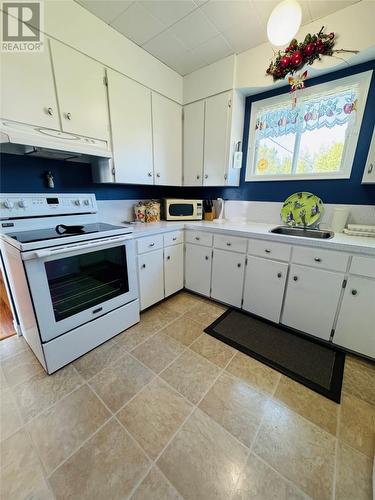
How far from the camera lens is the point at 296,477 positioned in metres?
0.95

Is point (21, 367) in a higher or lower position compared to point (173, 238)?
lower

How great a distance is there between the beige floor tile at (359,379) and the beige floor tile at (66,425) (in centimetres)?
161

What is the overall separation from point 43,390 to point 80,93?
2.21m

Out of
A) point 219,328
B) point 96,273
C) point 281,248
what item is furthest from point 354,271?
point 96,273

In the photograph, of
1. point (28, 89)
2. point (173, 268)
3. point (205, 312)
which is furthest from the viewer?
point (173, 268)

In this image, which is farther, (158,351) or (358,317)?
(158,351)

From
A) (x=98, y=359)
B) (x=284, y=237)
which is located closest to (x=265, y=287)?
(x=284, y=237)

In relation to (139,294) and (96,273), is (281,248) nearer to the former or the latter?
(139,294)

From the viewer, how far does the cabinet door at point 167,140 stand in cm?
222

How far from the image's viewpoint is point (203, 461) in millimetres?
1009

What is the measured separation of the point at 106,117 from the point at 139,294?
65.4 inches

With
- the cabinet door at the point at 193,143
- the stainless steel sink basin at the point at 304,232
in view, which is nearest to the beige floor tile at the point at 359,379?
the stainless steel sink basin at the point at 304,232

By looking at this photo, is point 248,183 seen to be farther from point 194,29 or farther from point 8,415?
point 8,415

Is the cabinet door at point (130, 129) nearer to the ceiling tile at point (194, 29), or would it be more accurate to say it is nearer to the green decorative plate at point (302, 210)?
the ceiling tile at point (194, 29)
